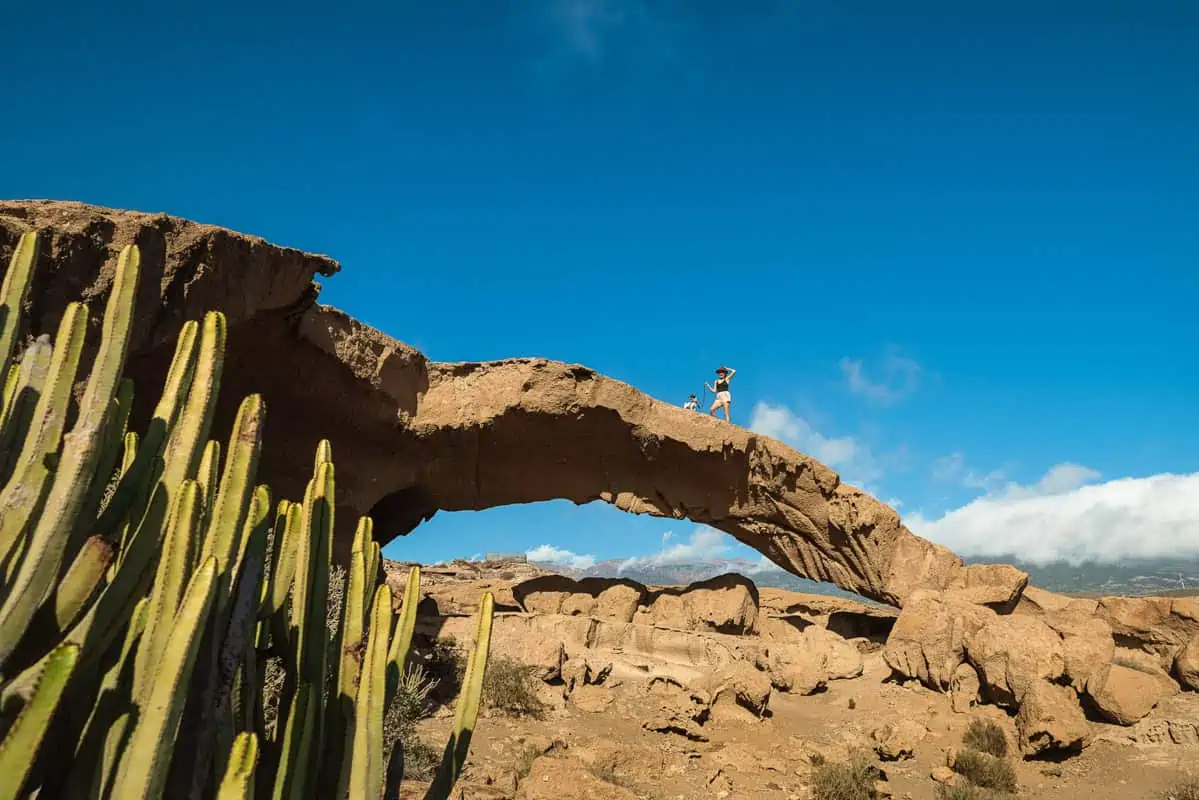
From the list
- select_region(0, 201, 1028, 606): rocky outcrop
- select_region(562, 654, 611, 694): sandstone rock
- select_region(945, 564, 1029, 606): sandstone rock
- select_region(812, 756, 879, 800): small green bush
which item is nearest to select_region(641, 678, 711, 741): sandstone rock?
select_region(562, 654, 611, 694): sandstone rock

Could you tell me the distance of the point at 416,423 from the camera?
38.7 feet

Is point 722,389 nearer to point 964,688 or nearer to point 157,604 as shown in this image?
point 964,688

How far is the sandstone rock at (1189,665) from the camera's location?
966 cm

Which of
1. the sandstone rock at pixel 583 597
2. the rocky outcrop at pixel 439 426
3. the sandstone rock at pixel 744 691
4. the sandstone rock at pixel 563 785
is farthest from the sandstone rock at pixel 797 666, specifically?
the sandstone rock at pixel 563 785

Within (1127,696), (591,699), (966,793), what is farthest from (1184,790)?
(591,699)

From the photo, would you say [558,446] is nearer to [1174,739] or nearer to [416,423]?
[416,423]

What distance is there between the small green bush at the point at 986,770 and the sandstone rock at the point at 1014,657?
3.58 ft

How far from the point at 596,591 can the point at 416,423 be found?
4098 mm

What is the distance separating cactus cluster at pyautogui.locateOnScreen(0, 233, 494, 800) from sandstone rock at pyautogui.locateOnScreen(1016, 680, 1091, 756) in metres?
8.53

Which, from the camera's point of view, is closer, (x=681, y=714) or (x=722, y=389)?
(x=681, y=714)

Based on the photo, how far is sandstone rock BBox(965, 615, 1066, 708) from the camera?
927cm

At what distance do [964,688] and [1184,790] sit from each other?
8.75 feet

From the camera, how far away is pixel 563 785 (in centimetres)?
615

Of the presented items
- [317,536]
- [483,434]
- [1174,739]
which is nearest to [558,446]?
[483,434]
